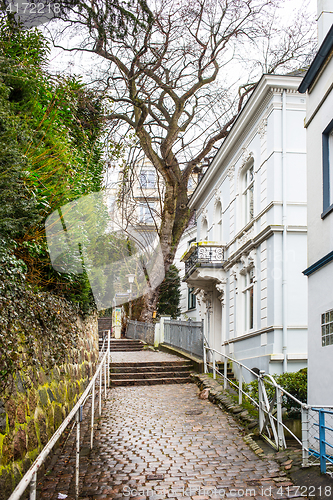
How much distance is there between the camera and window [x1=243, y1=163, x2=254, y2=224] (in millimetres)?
15352

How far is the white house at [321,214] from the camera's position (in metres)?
7.00

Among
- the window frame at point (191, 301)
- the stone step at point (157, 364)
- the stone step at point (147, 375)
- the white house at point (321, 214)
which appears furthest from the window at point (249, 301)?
the window frame at point (191, 301)

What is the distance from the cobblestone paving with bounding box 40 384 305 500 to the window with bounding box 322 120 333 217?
402cm

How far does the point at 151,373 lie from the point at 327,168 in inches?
361

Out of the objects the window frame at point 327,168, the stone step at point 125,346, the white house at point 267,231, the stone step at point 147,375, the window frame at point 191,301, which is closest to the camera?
the window frame at point 327,168

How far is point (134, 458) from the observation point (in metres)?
6.75

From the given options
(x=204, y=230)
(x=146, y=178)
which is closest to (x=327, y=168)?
(x=204, y=230)

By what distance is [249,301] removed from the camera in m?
15.1

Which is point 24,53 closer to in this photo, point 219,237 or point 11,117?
point 11,117

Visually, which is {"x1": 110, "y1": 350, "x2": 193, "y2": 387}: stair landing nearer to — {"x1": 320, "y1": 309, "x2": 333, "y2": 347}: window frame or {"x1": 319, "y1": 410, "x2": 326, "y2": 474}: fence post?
{"x1": 320, "y1": 309, "x2": 333, "y2": 347}: window frame

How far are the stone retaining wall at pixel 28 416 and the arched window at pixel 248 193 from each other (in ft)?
30.2

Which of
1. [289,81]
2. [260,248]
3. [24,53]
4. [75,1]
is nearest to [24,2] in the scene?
[75,1]

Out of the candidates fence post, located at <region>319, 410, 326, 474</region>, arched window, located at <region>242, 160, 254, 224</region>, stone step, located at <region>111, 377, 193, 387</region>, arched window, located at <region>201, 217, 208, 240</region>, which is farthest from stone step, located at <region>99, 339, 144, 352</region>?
fence post, located at <region>319, 410, 326, 474</region>

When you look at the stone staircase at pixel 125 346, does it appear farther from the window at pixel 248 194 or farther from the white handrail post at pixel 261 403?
the white handrail post at pixel 261 403
